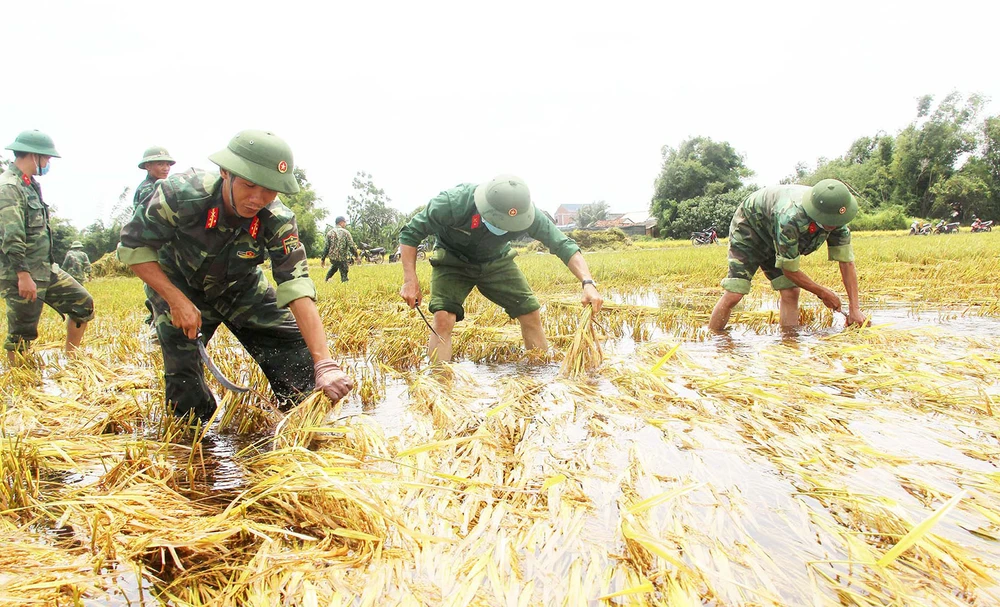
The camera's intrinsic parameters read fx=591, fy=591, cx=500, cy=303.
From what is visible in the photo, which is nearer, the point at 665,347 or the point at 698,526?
the point at 698,526

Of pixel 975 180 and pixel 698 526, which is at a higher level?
pixel 975 180

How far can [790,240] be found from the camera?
4.67 m

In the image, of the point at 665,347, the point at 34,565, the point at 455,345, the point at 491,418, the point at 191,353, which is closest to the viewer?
the point at 34,565

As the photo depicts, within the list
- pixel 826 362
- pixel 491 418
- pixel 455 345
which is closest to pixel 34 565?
pixel 491 418

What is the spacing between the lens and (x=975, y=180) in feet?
125

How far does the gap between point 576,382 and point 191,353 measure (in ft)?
6.81

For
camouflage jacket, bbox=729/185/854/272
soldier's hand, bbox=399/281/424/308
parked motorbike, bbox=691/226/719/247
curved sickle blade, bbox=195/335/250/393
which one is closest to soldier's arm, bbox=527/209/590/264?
soldier's hand, bbox=399/281/424/308

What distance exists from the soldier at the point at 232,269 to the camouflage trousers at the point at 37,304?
234 centimetres

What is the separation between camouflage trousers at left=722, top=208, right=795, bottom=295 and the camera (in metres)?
5.19

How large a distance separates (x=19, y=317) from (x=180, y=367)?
8.85 feet

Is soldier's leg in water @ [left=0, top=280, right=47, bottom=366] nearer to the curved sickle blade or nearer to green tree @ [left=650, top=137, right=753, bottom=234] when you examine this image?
the curved sickle blade

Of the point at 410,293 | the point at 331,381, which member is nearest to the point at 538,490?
the point at 331,381

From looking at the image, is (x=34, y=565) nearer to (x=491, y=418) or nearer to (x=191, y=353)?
(x=191, y=353)

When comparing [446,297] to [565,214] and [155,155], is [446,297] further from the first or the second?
[565,214]
